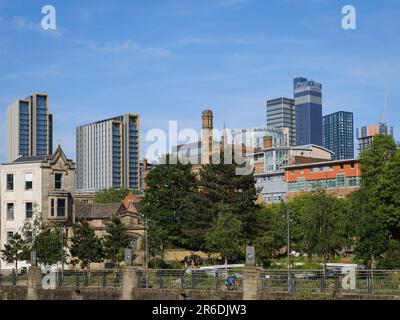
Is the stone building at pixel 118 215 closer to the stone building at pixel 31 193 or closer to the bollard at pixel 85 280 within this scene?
the stone building at pixel 31 193

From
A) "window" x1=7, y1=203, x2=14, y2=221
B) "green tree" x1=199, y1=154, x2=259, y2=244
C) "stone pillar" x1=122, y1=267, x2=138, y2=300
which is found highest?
"green tree" x1=199, y1=154, x2=259, y2=244

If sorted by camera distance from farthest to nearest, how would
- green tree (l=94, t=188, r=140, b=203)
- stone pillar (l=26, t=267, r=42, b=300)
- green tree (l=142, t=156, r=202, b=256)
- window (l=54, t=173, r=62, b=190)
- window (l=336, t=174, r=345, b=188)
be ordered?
green tree (l=94, t=188, r=140, b=203) < window (l=336, t=174, r=345, b=188) < green tree (l=142, t=156, r=202, b=256) < window (l=54, t=173, r=62, b=190) < stone pillar (l=26, t=267, r=42, b=300)

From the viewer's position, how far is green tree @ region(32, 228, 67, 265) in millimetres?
71250

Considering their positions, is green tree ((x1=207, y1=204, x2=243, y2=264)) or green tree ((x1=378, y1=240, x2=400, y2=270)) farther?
green tree ((x1=207, y1=204, x2=243, y2=264))

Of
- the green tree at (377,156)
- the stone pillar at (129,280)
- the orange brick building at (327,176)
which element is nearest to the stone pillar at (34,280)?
the stone pillar at (129,280)

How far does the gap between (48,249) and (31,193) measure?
12.2m

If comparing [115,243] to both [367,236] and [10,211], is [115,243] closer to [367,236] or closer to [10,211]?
[10,211]

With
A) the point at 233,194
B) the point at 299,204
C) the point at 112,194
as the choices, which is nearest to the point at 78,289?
the point at 233,194

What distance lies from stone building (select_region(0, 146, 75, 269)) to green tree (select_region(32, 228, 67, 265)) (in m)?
8.91

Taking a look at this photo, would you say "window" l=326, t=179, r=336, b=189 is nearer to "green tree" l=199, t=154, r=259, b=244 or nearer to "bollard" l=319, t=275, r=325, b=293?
"green tree" l=199, t=154, r=259, b=244

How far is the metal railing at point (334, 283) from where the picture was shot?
38.1 meters

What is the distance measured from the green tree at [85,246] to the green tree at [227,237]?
498 inches

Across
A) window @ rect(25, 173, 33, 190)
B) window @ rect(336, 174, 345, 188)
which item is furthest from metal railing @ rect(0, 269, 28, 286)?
window @ rect(336, 174, 345, 188)
